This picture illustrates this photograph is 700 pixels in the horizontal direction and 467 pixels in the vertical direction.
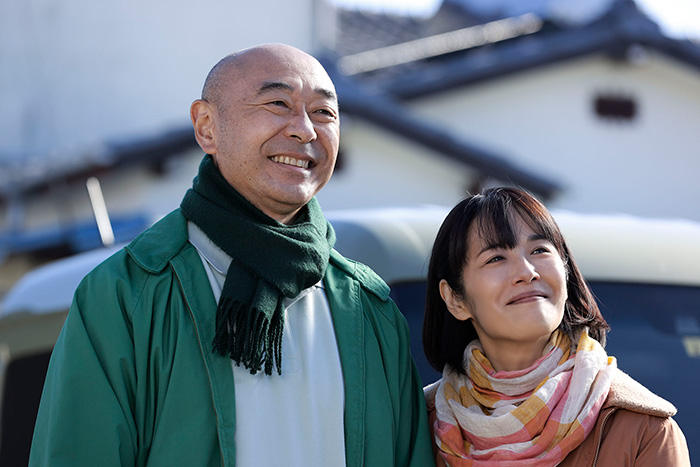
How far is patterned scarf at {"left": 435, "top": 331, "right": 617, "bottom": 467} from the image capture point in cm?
207

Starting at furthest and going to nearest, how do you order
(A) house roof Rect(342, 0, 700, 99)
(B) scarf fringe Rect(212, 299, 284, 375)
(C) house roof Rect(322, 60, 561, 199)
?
(A) house roof Rect(342, 0, 700, 99) < (C) house roof Rect(322, 60, 561, 199) < (B) scarf fringe Rect(212, 299, 284, 375)

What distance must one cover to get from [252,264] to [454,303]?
21.8 inches

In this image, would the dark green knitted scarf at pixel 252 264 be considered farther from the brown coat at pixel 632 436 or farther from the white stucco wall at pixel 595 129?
the white stucco wall at pixel 595 129

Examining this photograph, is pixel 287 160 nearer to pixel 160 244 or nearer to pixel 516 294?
pixel 160 244

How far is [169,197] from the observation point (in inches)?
359

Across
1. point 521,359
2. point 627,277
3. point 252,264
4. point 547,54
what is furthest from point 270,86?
point 547,54

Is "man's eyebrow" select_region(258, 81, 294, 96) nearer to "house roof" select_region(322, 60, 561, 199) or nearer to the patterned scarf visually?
the patterned scarf

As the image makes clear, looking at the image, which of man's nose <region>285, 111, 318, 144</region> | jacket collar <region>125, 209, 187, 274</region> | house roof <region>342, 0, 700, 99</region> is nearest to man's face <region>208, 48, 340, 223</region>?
man's nose <region>285, 111, 318, 144</region>

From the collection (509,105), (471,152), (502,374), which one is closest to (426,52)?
(509,105)

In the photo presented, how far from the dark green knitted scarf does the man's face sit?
5 centimetres

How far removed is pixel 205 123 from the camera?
2.26 m

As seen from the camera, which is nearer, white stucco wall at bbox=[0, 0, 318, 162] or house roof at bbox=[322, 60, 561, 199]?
house roof at bbox=[322, 60, 561, 199]

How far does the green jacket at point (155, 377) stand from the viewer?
1954 millimetres

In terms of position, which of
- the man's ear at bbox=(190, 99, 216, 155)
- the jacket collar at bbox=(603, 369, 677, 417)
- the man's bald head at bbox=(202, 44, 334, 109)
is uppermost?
the man's bald head at bbox=(202, 44, 334, 109)
